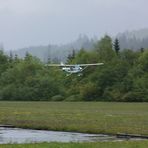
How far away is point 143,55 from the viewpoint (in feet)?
368

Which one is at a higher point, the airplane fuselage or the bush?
the airplane fuselage

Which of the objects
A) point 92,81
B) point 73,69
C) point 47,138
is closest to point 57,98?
point 92,81

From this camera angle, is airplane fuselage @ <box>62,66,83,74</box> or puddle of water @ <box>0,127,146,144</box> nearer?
puddle of water @ <box>0,127,146,144</box>

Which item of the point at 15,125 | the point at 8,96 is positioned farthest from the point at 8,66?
the point at 15,125

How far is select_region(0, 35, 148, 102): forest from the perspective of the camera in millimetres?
103250

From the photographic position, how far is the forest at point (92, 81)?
103 metres

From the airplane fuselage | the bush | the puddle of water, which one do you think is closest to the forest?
the bush

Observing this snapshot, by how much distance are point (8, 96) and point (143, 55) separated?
30.2 m

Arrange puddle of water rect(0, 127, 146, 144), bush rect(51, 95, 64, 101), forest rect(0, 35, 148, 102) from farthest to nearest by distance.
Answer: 1. bush rect(51, 95, 64, 101)
2. forest rect(0, 35, 148, 102)
3. puddle of water rect(0, 127, 146, 144)

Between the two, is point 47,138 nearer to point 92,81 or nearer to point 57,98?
point 57,98

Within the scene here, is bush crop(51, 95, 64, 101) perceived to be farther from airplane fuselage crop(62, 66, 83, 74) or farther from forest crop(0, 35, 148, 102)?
airplane fuselage crop(62, 66, 83, 74)

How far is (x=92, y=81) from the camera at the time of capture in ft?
363

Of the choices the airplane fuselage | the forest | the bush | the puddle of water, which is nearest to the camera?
the puddle of water

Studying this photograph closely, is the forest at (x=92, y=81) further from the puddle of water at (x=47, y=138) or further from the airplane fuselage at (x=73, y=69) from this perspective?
the puddle of water at (x=47, y=138)
